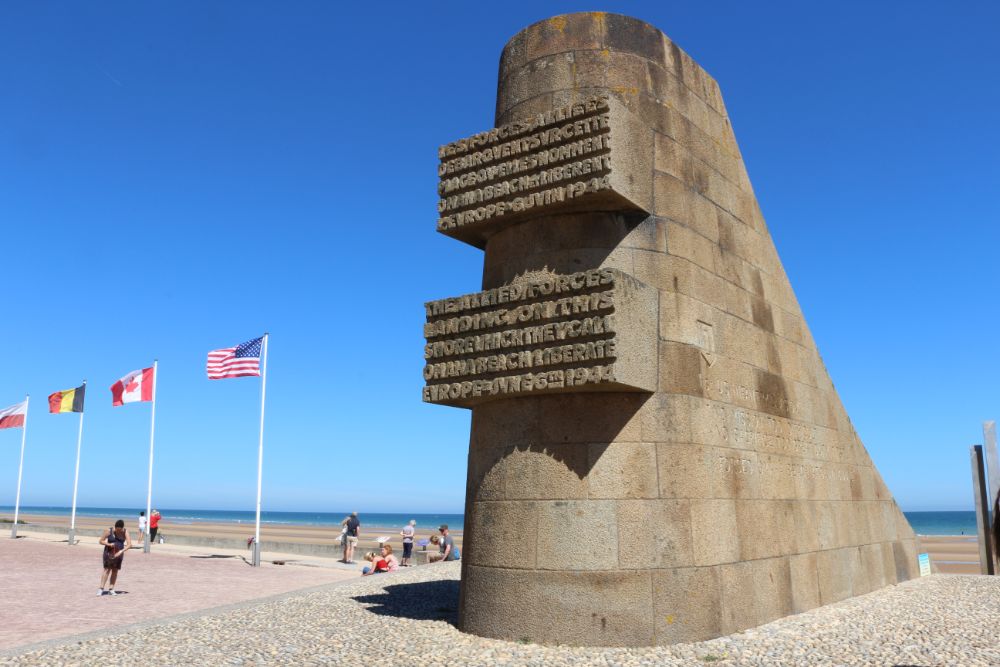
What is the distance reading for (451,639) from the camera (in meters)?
9.58

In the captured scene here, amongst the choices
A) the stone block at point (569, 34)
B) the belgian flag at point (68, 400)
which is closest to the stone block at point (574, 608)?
the stone block at point (569, 34)

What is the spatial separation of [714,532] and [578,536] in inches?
70.7

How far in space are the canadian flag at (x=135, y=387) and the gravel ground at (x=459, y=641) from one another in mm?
21093

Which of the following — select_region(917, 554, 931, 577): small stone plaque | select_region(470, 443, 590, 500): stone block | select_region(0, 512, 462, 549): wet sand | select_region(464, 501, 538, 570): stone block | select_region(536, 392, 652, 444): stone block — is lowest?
select_region(0, 512, 462, 549): wet sand

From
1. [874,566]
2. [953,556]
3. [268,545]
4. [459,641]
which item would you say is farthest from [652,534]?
[953,556]

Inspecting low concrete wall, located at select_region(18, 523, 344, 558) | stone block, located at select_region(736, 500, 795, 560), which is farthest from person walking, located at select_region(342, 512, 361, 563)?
stone block, located at select_region(736, 500, 795, 560)

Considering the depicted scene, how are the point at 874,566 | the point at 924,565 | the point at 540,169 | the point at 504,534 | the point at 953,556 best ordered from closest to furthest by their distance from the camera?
1. the point at 504,534
2. the point at 540,169
3. the point at 874,566
4. the point at 924,565
5. the point at 953,556

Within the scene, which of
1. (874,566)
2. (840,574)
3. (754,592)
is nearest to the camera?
(754,592)

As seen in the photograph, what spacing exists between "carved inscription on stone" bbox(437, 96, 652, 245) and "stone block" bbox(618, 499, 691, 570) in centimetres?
390

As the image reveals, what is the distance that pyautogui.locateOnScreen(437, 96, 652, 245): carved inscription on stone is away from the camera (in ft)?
33.3

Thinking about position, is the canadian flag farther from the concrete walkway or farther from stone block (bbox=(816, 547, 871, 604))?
stone block (bbox=(816, 547, 871, 604))

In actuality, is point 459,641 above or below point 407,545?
above

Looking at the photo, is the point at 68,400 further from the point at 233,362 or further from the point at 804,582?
the point at 804,582

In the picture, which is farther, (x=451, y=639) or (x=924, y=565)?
(x=924, y=565)
